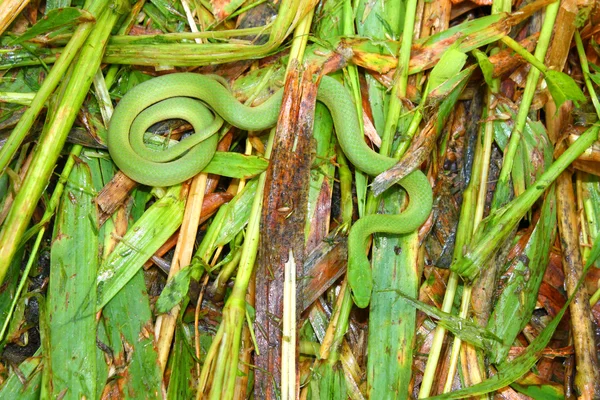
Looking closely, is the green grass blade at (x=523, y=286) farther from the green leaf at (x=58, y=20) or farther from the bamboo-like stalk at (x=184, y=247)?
the green leaf at (x=58, y=20)

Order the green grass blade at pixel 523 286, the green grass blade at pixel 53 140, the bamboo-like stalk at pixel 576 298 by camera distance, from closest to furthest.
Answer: the green grass blade at pixel 53 140, the bamboo-like stalk at pixel 576 298, the green grass blade at pixel 523 286

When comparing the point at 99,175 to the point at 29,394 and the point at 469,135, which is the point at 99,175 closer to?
the point at 29,394

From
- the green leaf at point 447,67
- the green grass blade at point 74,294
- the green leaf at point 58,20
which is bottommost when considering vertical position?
the green grass blade at point 74,294

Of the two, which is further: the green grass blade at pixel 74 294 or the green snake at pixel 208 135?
the green snake at pixel 208 135

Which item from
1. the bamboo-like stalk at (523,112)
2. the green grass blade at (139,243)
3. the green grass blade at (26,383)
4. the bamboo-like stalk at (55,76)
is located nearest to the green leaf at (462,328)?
the bamboo-like stalk at (523,112)

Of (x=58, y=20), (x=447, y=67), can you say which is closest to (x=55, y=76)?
(x=58, y=20)

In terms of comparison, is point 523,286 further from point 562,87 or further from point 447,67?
point 447,67

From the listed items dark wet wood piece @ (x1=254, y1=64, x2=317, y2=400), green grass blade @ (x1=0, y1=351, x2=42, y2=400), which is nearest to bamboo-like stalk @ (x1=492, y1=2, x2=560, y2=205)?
dark wet wood piece @ (x1=254, y1=64, x2=317, y2=400)
